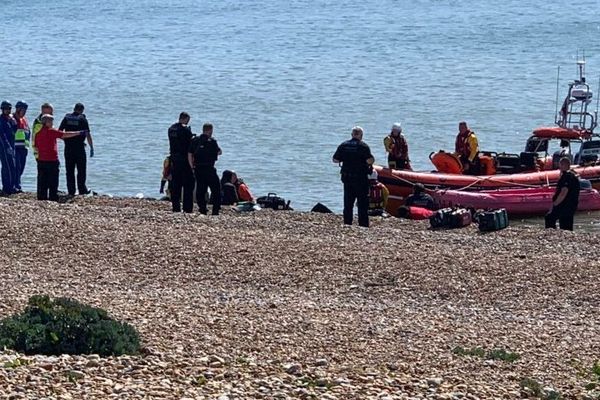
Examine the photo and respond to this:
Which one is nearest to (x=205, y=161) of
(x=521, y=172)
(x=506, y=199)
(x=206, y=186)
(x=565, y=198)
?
(x=206, y=186)

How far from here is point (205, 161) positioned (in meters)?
18.1

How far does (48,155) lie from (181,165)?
71.2 inches

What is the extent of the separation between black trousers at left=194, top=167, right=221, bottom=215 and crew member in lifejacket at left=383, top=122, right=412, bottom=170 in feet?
13.5

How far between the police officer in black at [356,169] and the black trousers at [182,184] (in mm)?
2121

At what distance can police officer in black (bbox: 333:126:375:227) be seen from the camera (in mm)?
17219

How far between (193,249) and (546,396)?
6295mm

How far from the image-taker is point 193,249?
1466 centimetres

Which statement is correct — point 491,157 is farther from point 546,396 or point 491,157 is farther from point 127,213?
point 546,396

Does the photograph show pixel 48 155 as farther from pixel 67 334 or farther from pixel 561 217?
pixel 67 334

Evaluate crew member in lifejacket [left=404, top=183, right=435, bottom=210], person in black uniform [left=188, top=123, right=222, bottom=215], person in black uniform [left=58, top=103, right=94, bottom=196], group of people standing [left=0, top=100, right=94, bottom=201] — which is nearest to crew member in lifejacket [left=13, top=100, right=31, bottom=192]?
group of people standing [left=0, top=100, right=94, bottom=201]

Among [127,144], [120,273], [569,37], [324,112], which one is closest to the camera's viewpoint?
[120,273]

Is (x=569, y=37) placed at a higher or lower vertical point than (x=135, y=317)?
higher

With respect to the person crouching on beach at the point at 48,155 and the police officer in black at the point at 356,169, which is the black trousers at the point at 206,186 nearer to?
the police officer in black at the point at 356,169

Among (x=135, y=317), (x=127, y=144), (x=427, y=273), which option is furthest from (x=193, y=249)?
(x=127, y=144)
